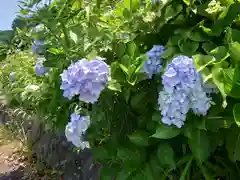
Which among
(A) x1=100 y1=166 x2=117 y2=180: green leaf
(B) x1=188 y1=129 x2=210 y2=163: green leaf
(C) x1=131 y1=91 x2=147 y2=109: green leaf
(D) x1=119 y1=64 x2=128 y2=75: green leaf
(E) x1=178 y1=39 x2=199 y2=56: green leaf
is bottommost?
(A) x1=100 y1=166 x2=117 y2=180: green leaf

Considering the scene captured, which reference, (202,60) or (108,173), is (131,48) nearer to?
(202,60)

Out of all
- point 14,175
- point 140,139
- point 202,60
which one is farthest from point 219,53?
point 14,175

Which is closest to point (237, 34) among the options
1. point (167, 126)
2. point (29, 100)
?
point (167, 126)

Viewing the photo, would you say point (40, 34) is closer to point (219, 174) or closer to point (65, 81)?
point (65, 81)

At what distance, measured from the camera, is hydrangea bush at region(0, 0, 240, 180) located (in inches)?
47.3

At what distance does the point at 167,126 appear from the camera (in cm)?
125

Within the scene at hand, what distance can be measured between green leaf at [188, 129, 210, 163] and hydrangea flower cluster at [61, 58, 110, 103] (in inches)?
12.4

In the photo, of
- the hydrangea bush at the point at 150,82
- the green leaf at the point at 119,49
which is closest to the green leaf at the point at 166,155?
the hydrangea bush at the point at 150,82

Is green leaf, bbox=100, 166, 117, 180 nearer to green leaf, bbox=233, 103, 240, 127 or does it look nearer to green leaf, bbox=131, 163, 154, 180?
green leaf, bbox=131, 163, 154, 180

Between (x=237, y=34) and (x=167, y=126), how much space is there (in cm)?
33

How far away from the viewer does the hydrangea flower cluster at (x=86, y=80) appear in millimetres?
1312

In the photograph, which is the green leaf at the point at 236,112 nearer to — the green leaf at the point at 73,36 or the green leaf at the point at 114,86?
the green leaf at the point at 114,86

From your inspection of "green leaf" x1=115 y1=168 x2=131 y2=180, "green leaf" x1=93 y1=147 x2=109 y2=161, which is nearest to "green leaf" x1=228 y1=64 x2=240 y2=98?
"green leaf" x1=115 y1=168 x2=131 y2=180

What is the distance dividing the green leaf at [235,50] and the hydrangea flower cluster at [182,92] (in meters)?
0.10
